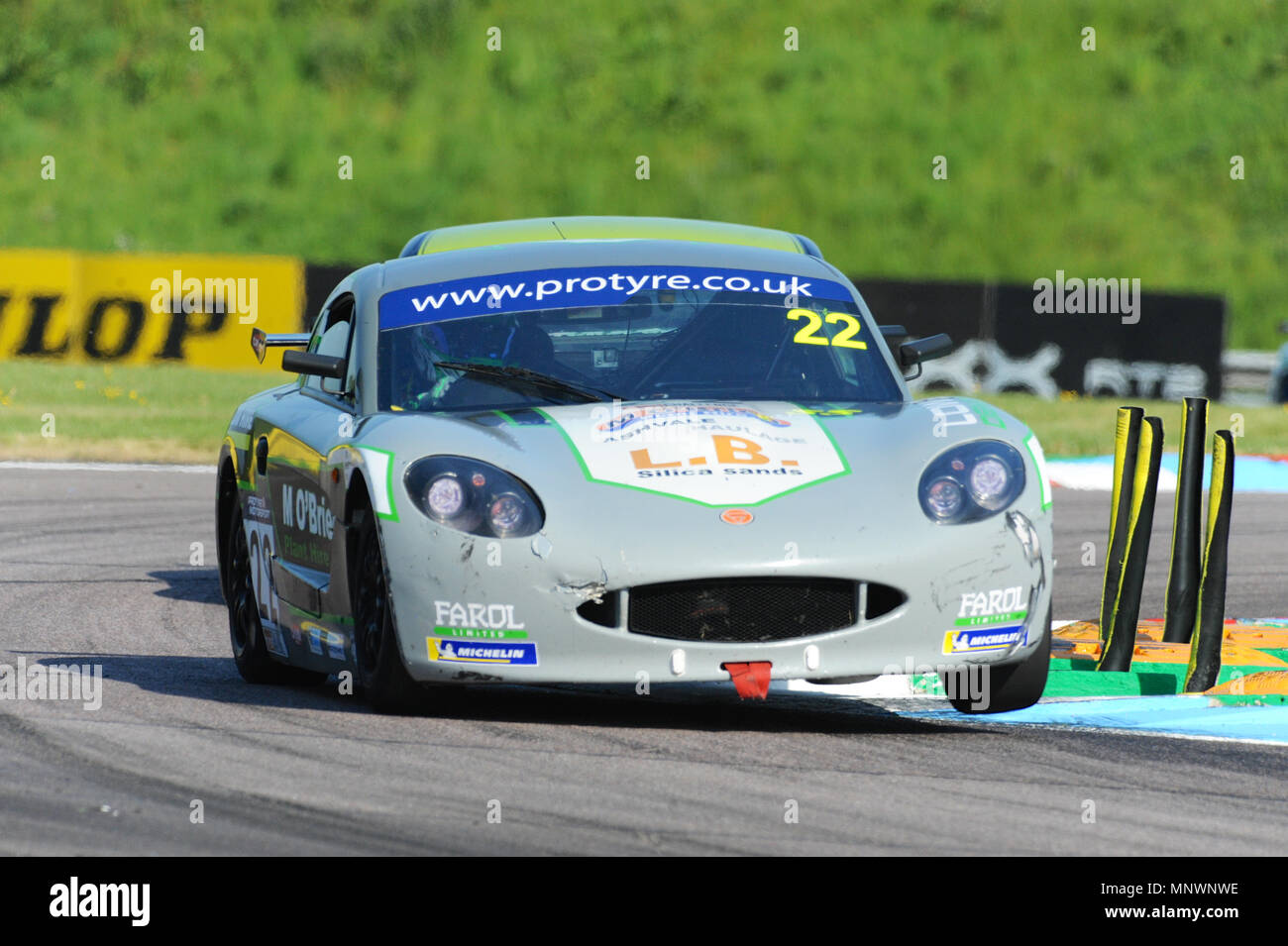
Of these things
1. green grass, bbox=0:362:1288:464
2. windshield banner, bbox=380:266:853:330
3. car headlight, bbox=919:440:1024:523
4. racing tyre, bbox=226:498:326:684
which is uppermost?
windshield banner, bbox=380:266:853:330

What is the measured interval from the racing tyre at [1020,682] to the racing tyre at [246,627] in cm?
222

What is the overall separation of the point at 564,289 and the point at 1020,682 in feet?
6.13

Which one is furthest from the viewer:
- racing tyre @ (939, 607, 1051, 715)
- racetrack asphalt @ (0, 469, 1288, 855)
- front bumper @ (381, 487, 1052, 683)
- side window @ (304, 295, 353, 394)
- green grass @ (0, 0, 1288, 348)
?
green grass @ (0, 0, 1288, 348)

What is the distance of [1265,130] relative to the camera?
34.3m

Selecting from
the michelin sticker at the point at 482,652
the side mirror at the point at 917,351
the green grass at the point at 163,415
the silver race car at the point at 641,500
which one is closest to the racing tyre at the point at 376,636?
the silver race car at the point at 641,500

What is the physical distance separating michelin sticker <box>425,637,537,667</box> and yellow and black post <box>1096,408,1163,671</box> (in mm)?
2271

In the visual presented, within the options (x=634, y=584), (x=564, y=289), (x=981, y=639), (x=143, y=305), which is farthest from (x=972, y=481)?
(x=143, y=305)

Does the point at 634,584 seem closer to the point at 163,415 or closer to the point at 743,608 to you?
the point at 743,608

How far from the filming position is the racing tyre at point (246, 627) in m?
6.95

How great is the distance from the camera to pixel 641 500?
218 inches

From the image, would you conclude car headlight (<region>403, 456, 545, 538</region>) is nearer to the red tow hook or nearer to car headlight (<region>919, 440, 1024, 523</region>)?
the red tow hook

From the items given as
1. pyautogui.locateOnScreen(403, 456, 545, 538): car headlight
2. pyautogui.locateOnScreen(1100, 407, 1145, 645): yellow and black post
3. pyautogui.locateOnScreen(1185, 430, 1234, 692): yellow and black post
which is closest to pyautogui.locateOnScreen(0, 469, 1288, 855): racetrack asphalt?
pyautogui.locateOnScreen(403, 456, 545, 538): car headlight

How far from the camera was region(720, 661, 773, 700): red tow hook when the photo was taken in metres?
5.48

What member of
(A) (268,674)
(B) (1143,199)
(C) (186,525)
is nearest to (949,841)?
(A) (268,674)
